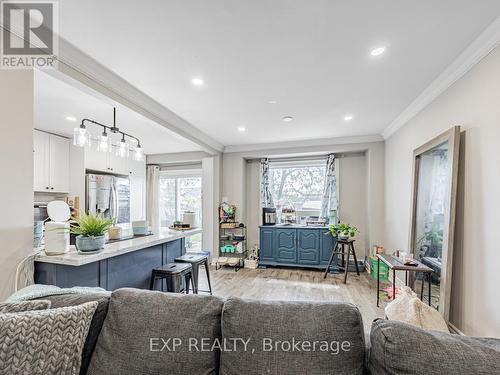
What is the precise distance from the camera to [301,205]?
205 inches

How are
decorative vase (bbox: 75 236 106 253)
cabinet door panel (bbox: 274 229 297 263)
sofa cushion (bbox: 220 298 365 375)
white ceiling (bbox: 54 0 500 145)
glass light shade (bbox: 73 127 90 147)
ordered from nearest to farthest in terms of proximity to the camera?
sofa cushion (bbox: 220 298 365 375) < white ceiling (bbox: 54 0 500 145) < decorative vase (bbox: 75 236 106 253) < glass light shade (bbox: 73 127 90 147) < cabinet door panel (bbox: 274 229 297 263)

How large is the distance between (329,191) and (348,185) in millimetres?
411

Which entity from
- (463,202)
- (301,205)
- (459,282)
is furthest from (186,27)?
(301,205)

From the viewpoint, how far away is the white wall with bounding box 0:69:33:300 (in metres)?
1.52

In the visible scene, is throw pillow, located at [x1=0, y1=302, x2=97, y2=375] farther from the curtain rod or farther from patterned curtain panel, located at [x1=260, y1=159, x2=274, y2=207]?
the curtain rod

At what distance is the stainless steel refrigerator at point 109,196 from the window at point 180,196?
3.34ft

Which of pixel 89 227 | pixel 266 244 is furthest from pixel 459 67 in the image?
pixel 266 244

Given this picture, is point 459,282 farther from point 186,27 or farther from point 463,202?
point 186,27

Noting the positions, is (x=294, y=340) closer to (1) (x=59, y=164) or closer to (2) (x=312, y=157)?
(2) (x=312, y=157)

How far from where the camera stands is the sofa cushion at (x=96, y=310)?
43.6 inches

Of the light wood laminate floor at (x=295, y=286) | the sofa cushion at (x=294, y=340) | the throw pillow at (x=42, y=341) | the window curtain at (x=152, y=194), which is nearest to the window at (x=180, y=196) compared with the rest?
the window curtain at (x=152, y=194)

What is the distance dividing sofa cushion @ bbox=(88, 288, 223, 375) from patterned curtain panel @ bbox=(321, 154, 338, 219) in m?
4.20

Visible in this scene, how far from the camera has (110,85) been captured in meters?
2.27

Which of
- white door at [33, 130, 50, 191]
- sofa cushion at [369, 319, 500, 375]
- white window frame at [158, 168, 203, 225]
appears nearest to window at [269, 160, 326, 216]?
white window frame at [158, 168, 203, 225]
